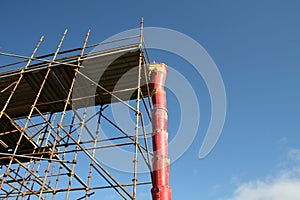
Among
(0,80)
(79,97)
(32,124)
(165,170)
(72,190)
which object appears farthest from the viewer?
(32,124)

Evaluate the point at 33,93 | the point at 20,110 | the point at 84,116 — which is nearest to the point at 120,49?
the point at 84,116

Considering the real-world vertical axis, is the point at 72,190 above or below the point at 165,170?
below

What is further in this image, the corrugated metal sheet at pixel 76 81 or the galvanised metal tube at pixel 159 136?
the corrugated metal sheet at pixel 76 81

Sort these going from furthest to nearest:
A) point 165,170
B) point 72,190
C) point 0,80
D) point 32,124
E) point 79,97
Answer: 1. point 32,124
2. point 79,97
3. point 0,80
4. point 165,170
5. point 72,190

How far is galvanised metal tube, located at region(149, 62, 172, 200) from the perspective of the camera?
11258mm

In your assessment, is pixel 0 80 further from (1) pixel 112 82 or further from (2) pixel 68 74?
(1) pixel 112 82

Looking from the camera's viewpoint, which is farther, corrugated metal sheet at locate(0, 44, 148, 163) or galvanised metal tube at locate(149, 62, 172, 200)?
corrugated metal sheet at locate(0, 44, 148, 163)

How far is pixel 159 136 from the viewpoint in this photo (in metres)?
12.5

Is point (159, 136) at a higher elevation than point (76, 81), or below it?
below

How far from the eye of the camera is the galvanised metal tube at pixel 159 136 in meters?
11.3

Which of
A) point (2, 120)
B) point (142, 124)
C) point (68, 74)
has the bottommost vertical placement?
point (142, 124)

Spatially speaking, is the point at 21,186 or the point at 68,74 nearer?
the point at 68,74

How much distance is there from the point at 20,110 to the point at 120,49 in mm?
5885

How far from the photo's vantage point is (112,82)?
13.0 meters
